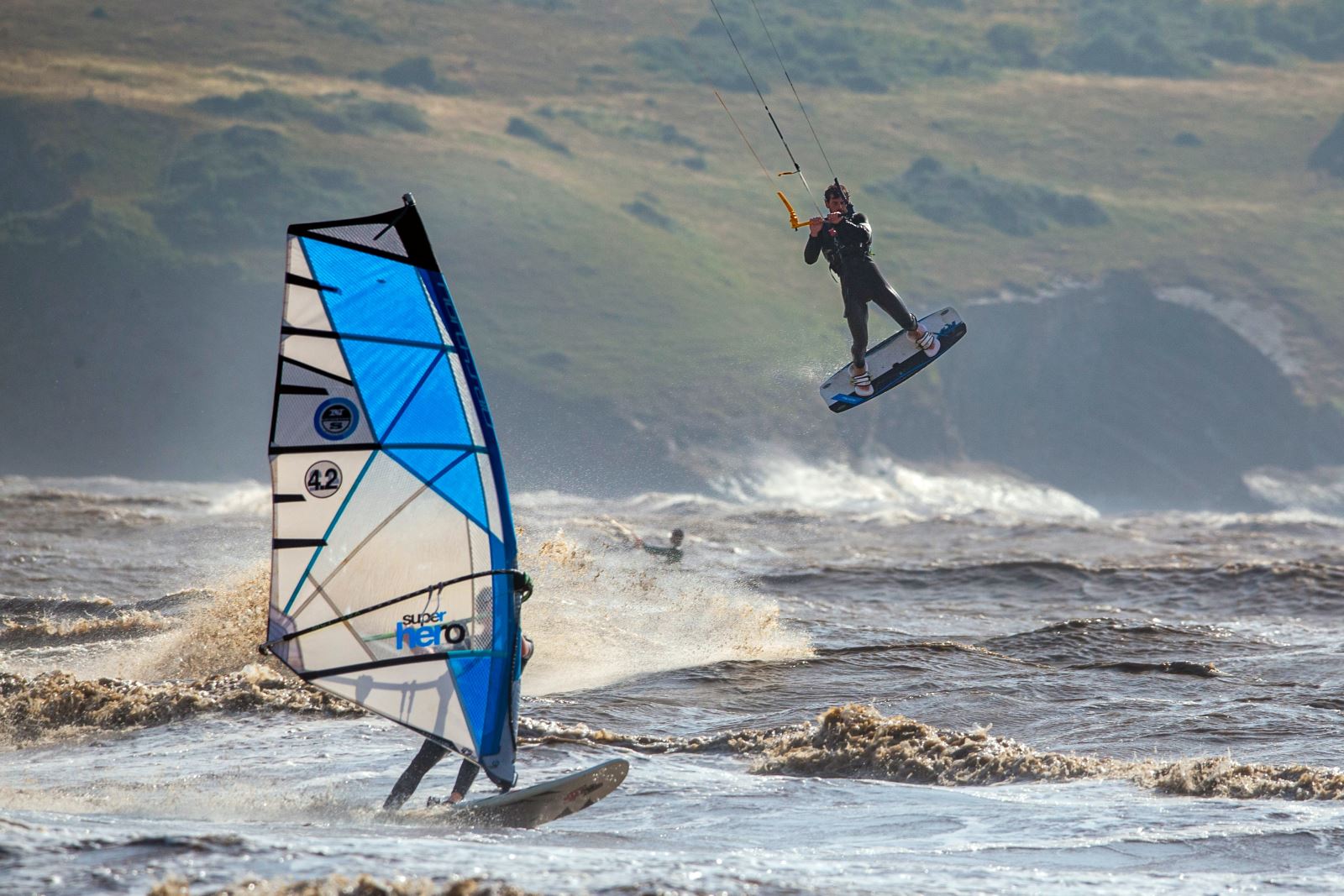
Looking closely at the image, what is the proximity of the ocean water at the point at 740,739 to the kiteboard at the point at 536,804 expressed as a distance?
12 centimetres

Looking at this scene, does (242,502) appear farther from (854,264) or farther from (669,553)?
(854,264)

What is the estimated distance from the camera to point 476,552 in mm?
9094

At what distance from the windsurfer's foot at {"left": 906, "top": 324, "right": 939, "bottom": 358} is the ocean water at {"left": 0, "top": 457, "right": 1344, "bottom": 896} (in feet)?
11.0

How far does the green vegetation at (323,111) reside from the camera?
266 feet

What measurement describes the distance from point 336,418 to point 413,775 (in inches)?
90.6

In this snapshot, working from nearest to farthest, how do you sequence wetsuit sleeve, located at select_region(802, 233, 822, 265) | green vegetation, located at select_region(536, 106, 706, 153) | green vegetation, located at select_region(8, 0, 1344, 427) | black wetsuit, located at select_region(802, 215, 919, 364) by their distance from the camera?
wetsuit sleeve, located at select_region(802, 233, 822, 265) < black wetsuit, located at select_region(802, 215, 919, 364) < green vegetation, located at select_region(8, 0, 1344, 427) < green vegetation, located at select_region(536, 106, 706, 153)

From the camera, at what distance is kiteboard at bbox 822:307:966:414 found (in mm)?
15477

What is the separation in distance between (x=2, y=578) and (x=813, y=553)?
17.5m

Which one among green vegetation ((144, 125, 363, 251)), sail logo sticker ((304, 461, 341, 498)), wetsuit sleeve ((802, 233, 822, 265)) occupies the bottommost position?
sail logo sticker ((304, 461, 341, 498))

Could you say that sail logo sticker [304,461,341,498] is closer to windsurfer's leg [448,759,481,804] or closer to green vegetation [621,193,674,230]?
windsurfer's leg [448,759,481,804]

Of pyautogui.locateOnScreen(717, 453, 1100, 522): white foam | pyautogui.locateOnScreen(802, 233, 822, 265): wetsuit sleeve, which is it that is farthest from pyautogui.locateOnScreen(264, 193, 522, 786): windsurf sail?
pyautogui.locateOnScreen(717, 453, 1100, 522): white foam

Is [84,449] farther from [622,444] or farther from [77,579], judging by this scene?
[77,579]

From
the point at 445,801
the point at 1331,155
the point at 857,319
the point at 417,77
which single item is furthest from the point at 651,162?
the point at 445,801

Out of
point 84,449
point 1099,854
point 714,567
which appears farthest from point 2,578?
point 84,449
